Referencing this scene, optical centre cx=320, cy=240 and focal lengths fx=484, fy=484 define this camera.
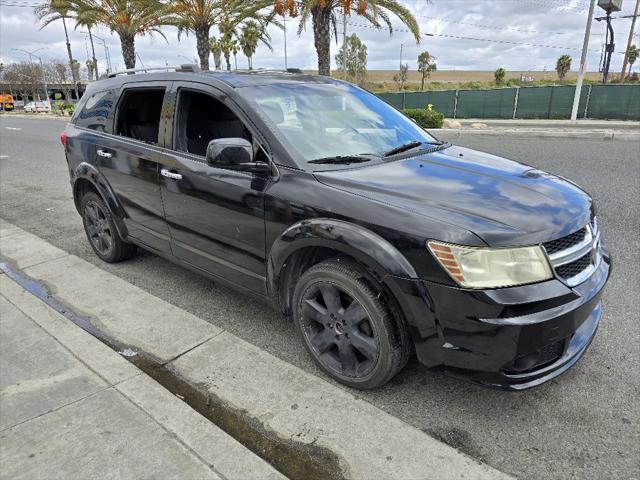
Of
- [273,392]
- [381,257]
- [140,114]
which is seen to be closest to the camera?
[381,257]

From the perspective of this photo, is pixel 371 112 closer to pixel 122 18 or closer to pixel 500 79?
pixel 122 18

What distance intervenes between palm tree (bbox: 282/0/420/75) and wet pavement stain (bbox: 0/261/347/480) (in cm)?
1386

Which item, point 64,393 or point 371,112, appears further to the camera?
point 371,112

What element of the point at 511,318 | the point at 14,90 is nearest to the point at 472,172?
the point at 511,318

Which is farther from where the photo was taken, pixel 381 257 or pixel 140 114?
pixel 140 114

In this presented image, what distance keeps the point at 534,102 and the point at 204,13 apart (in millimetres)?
18085

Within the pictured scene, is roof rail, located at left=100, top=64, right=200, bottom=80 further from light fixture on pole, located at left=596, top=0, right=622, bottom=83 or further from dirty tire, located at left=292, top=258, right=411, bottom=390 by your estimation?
light fixture on pole, located at left=596, top=0, right=622, bottom=83

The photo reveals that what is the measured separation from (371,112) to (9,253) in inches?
163

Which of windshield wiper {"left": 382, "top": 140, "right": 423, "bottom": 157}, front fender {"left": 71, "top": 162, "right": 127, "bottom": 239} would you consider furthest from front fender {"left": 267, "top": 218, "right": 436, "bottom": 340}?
front fender {"left": 71, "top": 162, "right": 127, "bottom": 239}

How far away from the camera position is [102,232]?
15.4ft

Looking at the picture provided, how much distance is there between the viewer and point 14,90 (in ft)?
325

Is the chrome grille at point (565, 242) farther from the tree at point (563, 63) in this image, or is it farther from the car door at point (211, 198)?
the tree at point (563, 63)

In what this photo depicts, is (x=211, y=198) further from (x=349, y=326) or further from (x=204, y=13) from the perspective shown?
(x=204, y=13)

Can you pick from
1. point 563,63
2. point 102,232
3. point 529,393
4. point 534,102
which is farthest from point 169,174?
point 563,63
